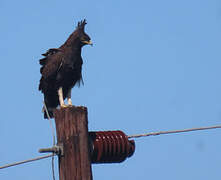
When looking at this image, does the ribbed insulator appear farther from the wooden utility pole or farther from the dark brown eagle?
the dark brown eagle

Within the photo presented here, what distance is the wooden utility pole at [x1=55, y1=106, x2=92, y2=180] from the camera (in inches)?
188

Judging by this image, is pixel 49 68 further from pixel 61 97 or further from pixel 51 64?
pixel 61 97

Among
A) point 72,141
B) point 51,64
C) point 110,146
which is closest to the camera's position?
point 72,141

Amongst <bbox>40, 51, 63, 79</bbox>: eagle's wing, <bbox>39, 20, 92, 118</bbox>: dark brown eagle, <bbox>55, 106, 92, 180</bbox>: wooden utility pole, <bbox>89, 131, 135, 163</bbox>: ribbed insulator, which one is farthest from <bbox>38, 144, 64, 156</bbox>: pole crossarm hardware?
<bbox>40, 51, 63, 79</bbox>: eagle's wing

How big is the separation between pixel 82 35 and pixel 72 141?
14.9ft

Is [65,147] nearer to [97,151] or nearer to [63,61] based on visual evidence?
[97,151]

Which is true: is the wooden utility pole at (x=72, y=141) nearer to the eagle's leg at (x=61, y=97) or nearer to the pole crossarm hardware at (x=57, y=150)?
the pole crossarm hardware at (x=57, y=150)

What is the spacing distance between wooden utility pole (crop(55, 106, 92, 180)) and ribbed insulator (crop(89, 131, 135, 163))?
12.9 inches

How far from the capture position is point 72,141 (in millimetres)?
4844

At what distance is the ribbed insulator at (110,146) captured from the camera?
5195 mm

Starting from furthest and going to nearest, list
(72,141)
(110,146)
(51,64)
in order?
(51,64) < (110,146) < (72,141)

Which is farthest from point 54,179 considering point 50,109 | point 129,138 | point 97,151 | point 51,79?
point 51,79

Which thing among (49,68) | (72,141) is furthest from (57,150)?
(49,68)

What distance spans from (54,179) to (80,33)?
14.3ft
